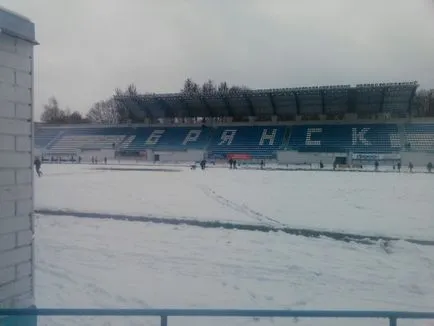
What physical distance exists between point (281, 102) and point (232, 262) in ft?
180

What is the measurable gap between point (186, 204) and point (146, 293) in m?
9.97

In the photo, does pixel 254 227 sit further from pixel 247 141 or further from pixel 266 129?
pixel 266 129

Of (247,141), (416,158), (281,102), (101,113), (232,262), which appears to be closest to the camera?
(232,262)

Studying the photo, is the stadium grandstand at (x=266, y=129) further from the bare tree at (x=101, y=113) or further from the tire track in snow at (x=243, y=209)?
the tire track in snow at (x=243, y=209)

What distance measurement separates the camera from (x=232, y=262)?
8938mm

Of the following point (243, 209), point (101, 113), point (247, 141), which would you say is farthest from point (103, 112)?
point (243, 209)

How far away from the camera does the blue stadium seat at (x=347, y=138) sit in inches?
2098

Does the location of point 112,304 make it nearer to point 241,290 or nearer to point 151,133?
point 241,290

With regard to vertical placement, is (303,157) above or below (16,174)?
above

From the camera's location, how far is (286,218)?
14000 mm

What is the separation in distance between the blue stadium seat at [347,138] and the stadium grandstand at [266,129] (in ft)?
0.41

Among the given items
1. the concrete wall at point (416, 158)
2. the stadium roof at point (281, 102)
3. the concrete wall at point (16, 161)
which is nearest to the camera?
the concrete wall at point (16, 161)

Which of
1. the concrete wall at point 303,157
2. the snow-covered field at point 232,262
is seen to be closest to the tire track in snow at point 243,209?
the snow-covered field at point 232,262

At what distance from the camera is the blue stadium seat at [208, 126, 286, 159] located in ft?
190
